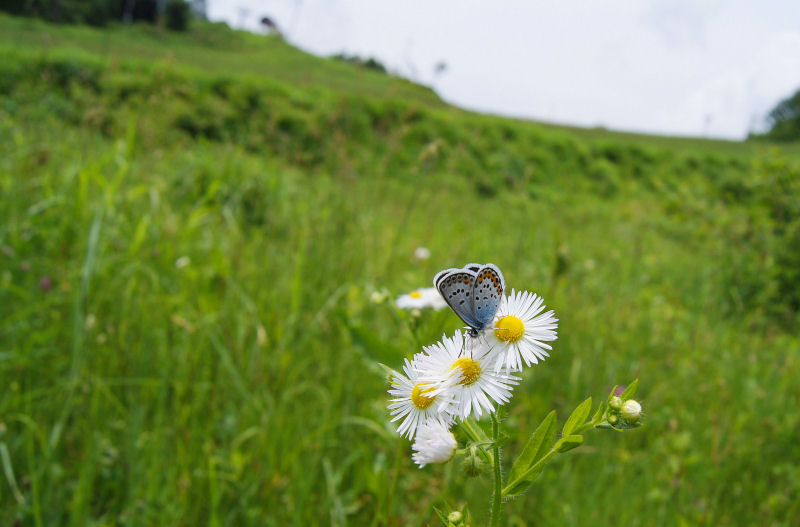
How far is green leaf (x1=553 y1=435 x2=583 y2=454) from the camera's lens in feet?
1.59

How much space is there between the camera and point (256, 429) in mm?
1435

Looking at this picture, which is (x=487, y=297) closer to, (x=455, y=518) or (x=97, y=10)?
(x=455, y=518)

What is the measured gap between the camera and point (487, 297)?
0.58 meters

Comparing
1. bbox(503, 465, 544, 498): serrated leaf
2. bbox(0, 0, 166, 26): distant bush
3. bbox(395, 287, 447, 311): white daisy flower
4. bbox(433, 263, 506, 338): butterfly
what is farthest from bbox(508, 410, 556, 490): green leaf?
bbox(0, 0, 166, 26): distant bush

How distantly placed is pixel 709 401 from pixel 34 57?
333 inches

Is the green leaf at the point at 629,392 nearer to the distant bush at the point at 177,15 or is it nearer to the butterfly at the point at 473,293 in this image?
the butterfly at the point at 473,293

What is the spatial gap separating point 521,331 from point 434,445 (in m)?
0.15

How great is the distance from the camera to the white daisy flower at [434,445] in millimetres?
554

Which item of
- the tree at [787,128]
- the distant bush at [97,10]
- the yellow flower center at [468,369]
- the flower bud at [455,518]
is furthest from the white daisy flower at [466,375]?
the tree at [787,128]

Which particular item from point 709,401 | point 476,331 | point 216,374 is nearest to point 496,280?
point 476,331

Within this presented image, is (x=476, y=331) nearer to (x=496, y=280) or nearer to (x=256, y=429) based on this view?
(x=496, y=280)

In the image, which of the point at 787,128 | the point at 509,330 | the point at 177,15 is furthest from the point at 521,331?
the point at 787,128

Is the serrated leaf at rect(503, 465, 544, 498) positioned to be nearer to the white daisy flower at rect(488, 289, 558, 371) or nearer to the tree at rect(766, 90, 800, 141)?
the white daisy flower at rect(488, 289, 558, 371)

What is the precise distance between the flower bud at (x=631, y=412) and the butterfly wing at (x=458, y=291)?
170 millimetres
